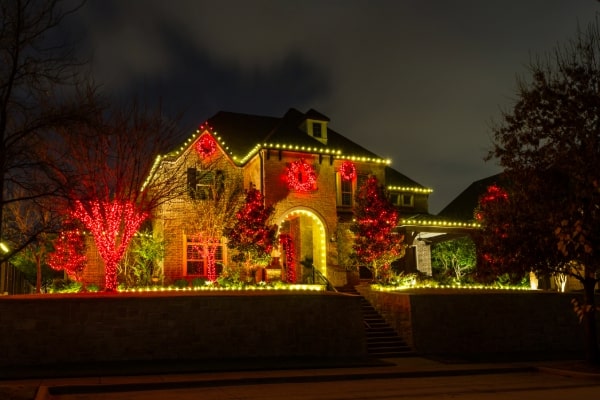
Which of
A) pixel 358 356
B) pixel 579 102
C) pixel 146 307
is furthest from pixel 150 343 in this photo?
pixel 579 102

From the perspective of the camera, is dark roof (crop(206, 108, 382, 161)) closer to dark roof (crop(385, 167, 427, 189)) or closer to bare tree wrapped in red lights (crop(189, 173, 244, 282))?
bare tree wrapped in red lights (crop(189, 173, 244, 282))

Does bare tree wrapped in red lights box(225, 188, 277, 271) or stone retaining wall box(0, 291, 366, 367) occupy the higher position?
bare tree wrapped in red lights box(225, 188, 277, 271)

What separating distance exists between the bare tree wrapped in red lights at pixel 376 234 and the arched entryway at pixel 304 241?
231cm

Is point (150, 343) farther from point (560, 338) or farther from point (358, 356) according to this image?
point (560, 338)

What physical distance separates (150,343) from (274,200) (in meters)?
10.3

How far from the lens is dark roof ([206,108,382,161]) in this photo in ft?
83.0

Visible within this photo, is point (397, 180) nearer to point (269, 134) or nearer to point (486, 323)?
point (269, 134)

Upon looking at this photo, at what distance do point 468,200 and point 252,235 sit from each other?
23703mm

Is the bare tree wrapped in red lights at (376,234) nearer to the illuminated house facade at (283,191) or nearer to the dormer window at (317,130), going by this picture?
the illuminated house facade at (283,191)

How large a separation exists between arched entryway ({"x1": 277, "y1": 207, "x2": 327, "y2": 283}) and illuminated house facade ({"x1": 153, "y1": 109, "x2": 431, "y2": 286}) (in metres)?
0.04

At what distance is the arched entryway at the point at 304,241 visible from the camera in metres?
A: 24.8

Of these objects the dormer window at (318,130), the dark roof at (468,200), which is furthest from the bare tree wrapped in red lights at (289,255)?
the dark roof at (468,200)

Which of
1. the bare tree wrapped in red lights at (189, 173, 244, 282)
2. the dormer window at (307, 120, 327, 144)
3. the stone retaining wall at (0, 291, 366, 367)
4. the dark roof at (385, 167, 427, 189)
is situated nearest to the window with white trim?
the bare tree wrapped in red lights at (189, 173, 244, 282)

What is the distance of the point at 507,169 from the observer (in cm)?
1582
